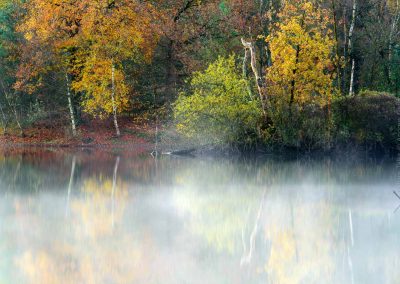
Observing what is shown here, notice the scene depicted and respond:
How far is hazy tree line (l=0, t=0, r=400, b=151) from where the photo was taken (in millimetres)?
25531

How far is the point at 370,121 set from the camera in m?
25.5

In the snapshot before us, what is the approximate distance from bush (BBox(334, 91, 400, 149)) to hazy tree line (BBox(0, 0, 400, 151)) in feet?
0.14

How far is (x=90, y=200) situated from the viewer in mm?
15180

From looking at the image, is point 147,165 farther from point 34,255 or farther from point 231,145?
point 34,255

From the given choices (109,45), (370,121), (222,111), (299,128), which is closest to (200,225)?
(222,111)

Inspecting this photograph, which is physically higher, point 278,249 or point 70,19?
point 70,19

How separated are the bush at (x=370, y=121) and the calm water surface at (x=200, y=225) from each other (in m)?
4.60

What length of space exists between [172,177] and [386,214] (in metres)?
8.00

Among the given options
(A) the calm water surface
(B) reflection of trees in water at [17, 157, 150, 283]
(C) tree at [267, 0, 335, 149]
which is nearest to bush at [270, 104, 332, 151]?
(C) tree at [267, 0, 335, 149]

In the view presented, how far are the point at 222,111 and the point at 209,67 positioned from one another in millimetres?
2202

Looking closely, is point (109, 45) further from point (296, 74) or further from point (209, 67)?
point (296, 74)

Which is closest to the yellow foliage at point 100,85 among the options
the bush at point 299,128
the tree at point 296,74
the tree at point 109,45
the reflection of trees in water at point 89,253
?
the tree at point 109,45

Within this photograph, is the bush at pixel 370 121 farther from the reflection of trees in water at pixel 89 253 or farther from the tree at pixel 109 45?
the reflection of trees in water at pixel 89 253

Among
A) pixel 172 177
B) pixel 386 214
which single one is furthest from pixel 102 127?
pixel 386 214
